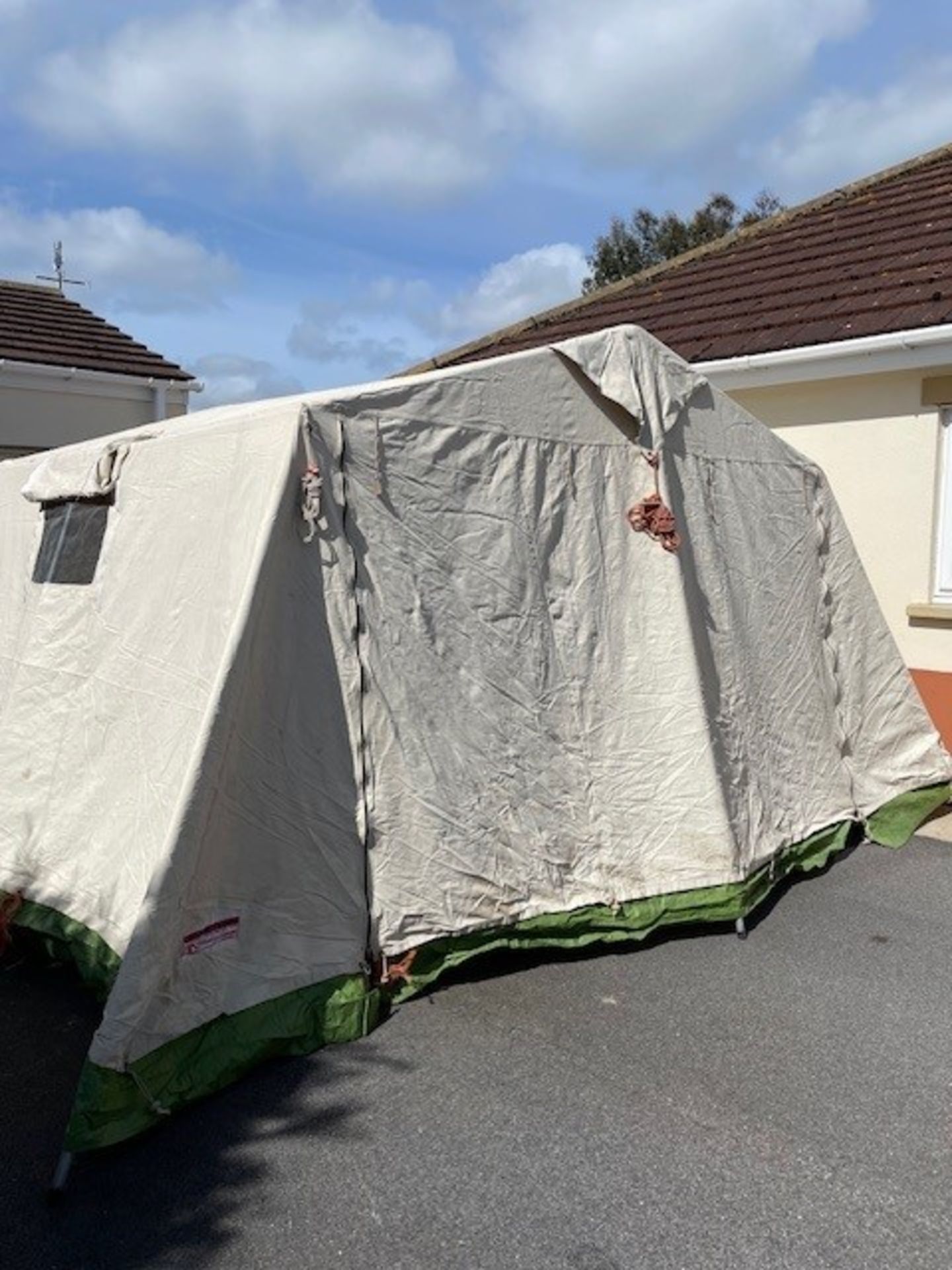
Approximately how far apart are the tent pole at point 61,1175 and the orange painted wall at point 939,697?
563 centimetres

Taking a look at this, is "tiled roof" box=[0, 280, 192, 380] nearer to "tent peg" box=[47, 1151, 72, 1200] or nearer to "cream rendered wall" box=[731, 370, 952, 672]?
"cream rendered wall" box=[731, 370, 952, 672]

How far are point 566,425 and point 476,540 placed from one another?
70 cm

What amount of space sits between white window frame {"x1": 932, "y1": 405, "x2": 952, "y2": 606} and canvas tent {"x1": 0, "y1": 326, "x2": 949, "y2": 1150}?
2.21 metres

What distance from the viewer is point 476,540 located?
432 centimetres

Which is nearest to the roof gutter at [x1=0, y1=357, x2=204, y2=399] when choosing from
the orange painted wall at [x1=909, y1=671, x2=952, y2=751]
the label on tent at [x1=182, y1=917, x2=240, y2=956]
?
the orange painted wall at [x1=909, y1=671, x2=952, y2=751]

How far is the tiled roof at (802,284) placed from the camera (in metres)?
7.43

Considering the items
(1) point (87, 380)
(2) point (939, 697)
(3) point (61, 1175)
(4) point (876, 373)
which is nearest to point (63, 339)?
(1) point (87, 380)

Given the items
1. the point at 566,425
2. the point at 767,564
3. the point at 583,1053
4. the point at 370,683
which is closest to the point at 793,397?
the point at 767,564

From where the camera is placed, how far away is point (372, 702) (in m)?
3.96

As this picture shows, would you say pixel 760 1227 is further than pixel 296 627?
No

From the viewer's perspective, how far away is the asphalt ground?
2748 mm

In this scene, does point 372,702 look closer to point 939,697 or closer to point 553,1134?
point 553,1134

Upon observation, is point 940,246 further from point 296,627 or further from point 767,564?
point 296,627

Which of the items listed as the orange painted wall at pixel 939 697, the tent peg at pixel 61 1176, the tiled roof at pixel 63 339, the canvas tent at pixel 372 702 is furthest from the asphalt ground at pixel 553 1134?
the tiled roof at pixel 63 339
